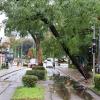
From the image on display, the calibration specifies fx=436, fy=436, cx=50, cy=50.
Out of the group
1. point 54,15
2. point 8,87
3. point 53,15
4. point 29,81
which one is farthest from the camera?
point 53,15

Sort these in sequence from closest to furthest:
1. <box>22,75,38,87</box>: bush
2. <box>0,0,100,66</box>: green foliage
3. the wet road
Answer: the wet road
<box>22,75,38,87</box>: bush
<box>0,0,100,66</box>: green foliage

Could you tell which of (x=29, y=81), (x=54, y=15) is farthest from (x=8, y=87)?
(x=29, y=81)

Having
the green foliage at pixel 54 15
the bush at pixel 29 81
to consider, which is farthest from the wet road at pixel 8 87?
the green foliage at pixel 54 15

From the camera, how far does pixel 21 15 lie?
120 ft

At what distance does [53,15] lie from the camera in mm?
36469

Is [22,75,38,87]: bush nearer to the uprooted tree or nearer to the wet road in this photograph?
the wet road

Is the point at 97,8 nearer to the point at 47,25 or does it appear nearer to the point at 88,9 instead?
the point at 88,9

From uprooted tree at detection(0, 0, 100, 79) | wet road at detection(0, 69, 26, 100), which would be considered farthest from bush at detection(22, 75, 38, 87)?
uprooted tree at detection(0, 0, 100, 79)

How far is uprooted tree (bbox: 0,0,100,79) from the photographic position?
117ft

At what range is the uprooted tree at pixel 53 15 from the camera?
35591 mm

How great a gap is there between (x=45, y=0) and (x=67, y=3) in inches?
89.2

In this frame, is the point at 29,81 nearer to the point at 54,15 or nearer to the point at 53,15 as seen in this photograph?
the point at 54,15

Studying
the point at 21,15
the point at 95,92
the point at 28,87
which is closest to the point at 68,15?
the point at 21,15

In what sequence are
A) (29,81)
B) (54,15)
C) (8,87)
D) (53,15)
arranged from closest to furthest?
(29,81)
(8,87)
(54,15)
(53,15)
